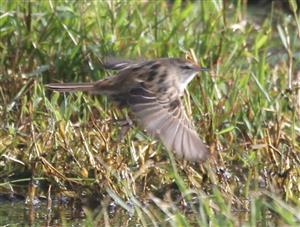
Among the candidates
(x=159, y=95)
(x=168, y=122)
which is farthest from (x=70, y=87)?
(x=168, y=122)

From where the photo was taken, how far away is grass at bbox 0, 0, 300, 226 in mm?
6770

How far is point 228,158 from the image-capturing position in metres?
7.38

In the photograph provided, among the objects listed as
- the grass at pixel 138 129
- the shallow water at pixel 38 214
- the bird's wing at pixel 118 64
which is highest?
the bird's wing at pixel 118 64

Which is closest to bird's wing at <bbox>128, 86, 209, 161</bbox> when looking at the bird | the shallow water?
the bird

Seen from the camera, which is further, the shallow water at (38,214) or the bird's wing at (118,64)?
the bird's wing at (118,64)

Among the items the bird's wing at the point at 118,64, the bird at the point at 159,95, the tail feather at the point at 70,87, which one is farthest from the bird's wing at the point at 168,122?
the bird's wing at the point at 118,64

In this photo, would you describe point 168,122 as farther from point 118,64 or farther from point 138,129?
point 118,64

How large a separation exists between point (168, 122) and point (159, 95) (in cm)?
27

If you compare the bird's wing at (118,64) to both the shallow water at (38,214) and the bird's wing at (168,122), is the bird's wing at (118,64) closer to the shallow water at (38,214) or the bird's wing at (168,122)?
the bird's wing at (168,122)

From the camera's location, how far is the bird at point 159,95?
6414 mm

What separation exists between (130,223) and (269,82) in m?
1.93

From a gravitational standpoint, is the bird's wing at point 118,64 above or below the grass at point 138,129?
above

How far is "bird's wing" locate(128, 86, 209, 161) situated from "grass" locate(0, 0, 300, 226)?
16 cm

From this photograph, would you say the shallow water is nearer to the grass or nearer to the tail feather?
the grass
